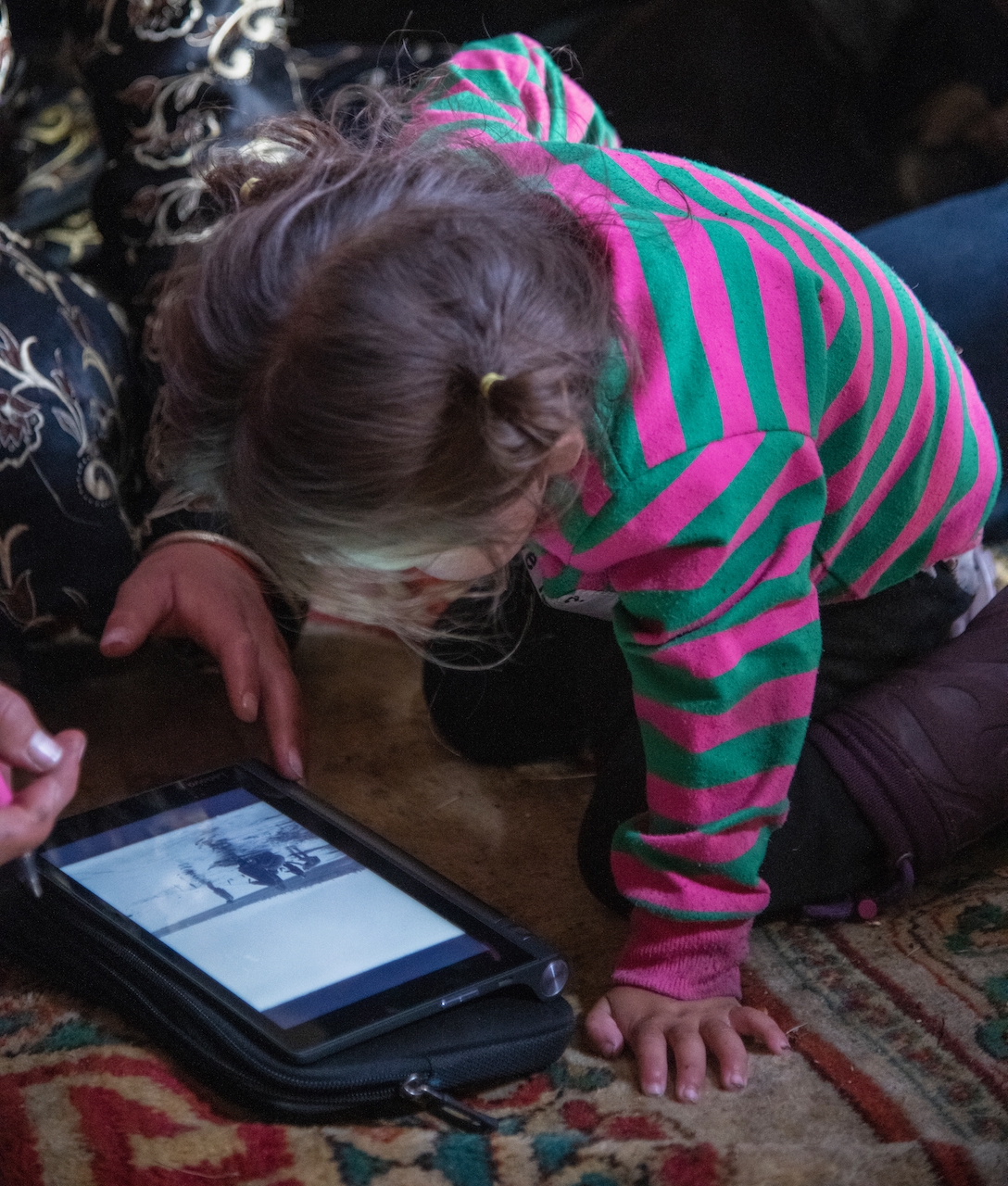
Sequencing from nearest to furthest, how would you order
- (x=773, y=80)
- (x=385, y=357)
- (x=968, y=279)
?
(x=385, y=357)
(x=968, y=279)
(x=773, y=80)

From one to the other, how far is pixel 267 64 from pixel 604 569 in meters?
0.50

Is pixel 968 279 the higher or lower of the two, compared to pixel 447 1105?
higher

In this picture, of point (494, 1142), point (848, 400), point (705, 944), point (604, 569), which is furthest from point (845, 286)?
point (494, 1142)

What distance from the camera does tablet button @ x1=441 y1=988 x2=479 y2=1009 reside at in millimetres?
531

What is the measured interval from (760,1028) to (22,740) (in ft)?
1.15

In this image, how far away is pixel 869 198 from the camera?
1070mm

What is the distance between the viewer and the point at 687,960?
604mm

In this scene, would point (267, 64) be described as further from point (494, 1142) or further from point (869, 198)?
point (494, 1142)

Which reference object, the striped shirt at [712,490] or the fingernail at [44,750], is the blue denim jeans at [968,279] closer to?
the striped shirt at [712,490]

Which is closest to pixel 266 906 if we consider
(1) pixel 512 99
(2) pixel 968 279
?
(1) pixel 512 99

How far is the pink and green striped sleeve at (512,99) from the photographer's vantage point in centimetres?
70

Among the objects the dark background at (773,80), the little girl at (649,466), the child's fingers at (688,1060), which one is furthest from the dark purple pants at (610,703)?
the dark background at (773,80)

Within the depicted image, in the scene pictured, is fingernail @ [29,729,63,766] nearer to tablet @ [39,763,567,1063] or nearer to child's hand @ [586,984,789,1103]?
tablet @ [39,763,567,1063]

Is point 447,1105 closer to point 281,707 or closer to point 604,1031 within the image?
point 604,1031
